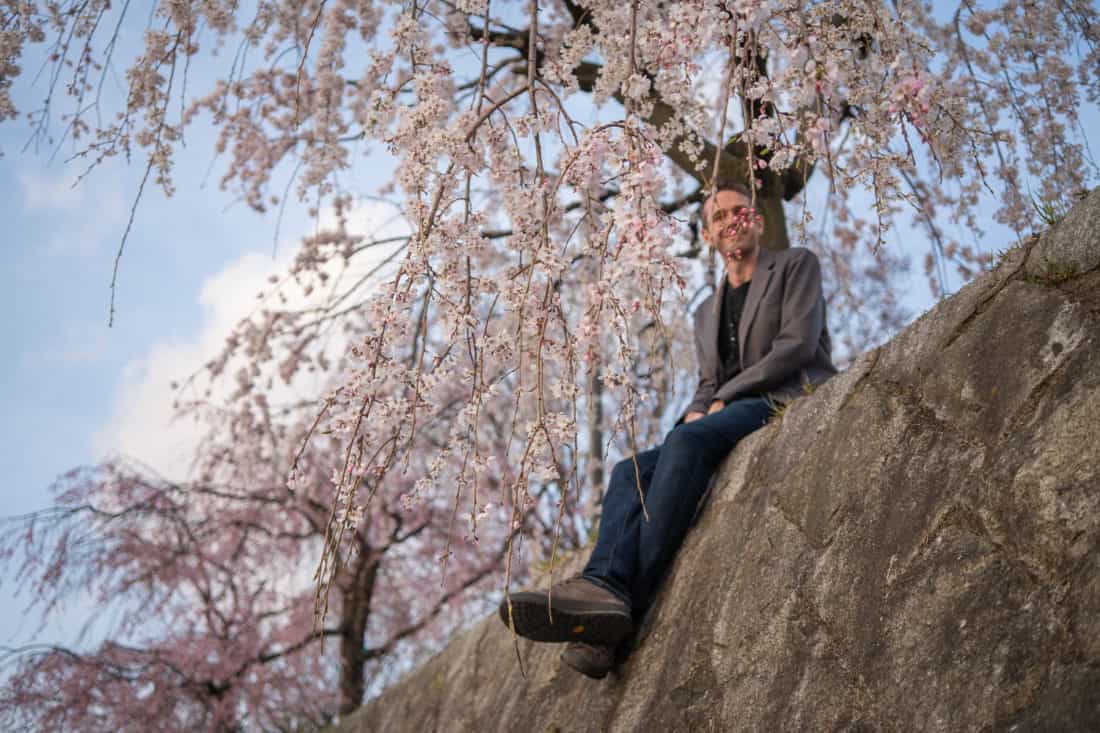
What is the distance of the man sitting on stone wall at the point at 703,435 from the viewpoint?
2303 mm

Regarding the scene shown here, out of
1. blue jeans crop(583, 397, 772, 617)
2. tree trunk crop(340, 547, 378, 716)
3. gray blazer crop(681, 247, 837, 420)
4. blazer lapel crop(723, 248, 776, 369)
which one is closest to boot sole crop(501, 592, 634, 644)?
blue jeans crop(583, 397, 772, 617)

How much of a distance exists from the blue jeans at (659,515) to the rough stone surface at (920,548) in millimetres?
65

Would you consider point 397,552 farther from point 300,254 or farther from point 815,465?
point 815,465

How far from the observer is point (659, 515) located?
2.49 m

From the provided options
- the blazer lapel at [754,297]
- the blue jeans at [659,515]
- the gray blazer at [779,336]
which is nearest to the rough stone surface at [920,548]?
the blue jeans at [659,515]

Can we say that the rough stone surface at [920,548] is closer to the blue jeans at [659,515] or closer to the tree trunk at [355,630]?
the blue jeans at [659,515]

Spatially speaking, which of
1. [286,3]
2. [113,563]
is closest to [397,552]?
[113,563]

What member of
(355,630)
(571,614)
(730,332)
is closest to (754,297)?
(730,332)

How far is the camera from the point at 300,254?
6059 millimetres

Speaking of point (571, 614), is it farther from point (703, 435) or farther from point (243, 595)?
point (243, 595)

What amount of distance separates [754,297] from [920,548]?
4.25 feet

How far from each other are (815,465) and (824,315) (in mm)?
796

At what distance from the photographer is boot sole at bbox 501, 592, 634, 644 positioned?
2.14m

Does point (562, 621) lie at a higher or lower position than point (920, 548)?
higher
